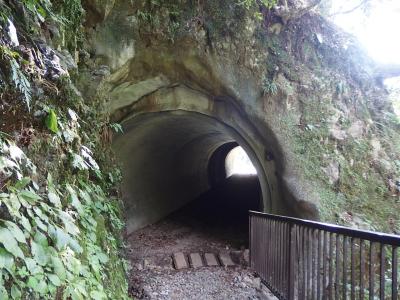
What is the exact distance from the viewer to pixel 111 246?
3557mm

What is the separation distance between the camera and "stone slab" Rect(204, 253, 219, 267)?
613cm

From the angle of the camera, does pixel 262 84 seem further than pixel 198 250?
No

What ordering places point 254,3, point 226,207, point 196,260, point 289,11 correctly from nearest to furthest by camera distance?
1. point 254,3
2. point 289,11
3. point 196,260
4. point 226,207

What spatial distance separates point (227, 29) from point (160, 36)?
116cm

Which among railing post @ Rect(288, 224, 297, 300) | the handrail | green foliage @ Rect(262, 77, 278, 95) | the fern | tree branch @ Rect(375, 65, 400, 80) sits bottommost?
railing post @ Rect(288, 224, 297, 300)

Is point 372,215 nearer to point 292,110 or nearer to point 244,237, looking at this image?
point 292,110

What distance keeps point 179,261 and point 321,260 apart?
12.6ft

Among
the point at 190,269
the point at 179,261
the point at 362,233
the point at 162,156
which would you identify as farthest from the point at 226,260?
the point at 362,233

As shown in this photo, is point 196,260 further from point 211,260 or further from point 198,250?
point 198,250

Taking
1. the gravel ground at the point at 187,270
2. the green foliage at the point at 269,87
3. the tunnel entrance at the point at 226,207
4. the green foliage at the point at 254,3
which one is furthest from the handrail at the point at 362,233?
the tunnel entrance at the point at 226,207

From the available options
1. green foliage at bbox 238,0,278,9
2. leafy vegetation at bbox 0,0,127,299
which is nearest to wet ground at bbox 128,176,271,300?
leafy vegetation at bbox 0,0,127,299

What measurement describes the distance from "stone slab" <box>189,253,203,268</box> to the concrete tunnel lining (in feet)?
5.63

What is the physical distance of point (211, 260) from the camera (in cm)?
626

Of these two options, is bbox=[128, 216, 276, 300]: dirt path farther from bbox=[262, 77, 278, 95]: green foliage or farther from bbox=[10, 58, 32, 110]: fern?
bbox=[10, 58, 32, 110]: fern
